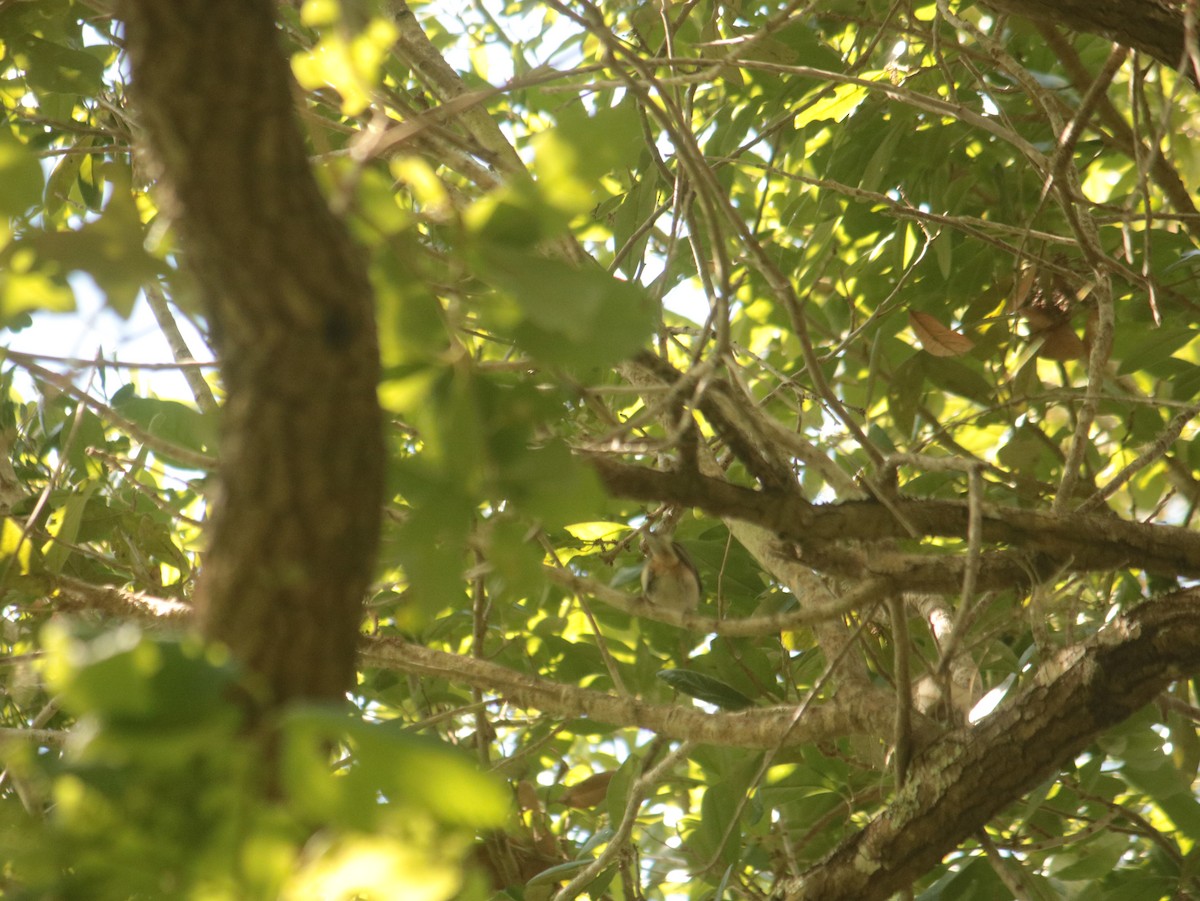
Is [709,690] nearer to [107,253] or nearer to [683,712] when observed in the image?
[683,712]

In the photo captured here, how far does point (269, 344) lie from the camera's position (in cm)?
53

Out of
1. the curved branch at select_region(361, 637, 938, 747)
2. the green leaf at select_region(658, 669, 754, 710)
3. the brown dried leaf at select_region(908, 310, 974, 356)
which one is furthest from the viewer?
the brown dried leaf at select_region(908, 310, 974, 356)

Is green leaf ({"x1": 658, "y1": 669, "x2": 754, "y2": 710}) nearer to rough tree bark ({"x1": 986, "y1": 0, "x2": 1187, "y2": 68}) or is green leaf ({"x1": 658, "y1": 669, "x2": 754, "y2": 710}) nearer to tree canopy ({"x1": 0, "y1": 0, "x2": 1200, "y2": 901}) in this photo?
tree canopy ({"x1": 0, "y1": 0, "x2": 1200, "y2": 901})

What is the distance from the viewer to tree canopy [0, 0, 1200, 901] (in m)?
0.50

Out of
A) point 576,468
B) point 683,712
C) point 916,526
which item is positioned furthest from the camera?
point 683,712

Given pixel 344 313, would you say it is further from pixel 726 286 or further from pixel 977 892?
pixel 977 892

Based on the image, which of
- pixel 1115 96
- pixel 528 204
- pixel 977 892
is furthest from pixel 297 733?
pixel 1115 96

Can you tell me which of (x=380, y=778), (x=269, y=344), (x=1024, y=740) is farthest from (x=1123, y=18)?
(x=380, y=778)

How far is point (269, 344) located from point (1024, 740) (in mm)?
971

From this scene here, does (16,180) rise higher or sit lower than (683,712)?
higher

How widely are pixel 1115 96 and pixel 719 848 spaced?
6.49ft

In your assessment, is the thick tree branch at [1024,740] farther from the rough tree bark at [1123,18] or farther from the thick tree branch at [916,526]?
the rough tree bark at [1123,18]

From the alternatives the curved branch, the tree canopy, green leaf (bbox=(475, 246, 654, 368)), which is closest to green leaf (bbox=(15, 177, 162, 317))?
the tree canopy

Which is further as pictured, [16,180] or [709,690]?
[709,690]
